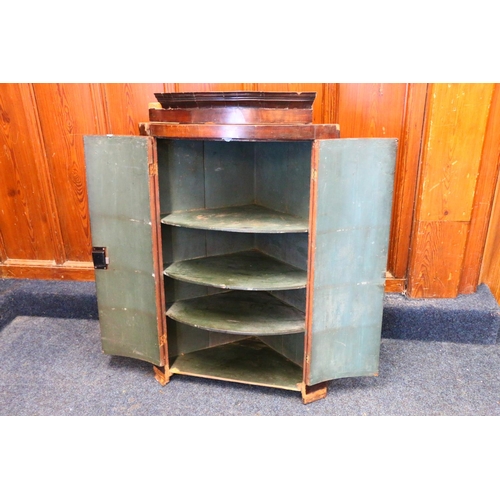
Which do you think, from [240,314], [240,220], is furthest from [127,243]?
[240,314]

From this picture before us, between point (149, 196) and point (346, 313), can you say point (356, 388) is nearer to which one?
point (346, 313)

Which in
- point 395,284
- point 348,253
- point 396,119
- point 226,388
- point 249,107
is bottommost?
point 226,388

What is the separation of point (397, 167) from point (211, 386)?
1352mm

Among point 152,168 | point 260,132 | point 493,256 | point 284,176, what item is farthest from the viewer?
point 493,256

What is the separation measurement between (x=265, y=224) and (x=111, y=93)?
113 cm

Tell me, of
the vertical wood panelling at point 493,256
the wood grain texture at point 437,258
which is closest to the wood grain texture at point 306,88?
the wood grain texture at point 437,258

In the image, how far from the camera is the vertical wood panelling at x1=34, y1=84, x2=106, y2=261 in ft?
7.16

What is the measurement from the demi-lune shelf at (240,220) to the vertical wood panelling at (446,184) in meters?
0.73

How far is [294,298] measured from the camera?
6.25 feet

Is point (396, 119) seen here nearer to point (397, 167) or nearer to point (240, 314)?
point (397, 167)

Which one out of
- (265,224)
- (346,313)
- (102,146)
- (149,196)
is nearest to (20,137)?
(102,146)

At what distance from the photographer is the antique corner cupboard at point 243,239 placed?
149 cm

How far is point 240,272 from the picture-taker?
1.79 metres

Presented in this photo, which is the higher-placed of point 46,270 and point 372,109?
point 372,109
